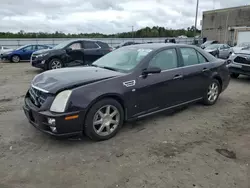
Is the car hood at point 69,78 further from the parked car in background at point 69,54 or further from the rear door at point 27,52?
the rear door at point 27,52

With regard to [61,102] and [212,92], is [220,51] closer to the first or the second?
[212,92]

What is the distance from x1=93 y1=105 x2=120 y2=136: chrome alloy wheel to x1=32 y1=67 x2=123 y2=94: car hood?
492 mm

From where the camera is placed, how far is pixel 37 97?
372 cm

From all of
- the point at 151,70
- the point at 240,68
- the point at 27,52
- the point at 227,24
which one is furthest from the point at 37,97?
the point at 227,24

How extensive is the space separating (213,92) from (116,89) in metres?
2.97

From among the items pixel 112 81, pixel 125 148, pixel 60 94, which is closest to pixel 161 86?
pixel 112 81

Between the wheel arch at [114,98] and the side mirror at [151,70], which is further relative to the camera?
the side mirror at [151,70]

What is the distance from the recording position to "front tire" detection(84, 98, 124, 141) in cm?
361

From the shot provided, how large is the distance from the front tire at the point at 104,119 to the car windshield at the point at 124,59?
0.76m

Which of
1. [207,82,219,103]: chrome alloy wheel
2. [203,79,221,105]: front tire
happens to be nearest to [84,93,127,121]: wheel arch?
[203,79,221,105]: front tire

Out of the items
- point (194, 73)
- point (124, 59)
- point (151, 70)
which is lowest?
point (194, 73)

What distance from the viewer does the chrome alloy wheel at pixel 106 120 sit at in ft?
12.2

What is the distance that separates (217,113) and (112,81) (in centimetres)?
271

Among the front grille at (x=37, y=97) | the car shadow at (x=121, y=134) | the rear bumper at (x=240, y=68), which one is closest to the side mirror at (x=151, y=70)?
the car shadow at (x=121, y=134)
